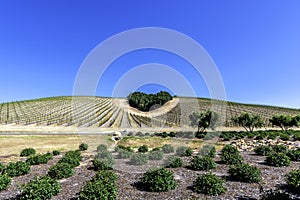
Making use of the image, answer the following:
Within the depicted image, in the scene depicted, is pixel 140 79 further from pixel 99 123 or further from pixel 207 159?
pixel 99 123

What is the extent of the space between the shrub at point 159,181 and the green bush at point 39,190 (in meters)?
4.76

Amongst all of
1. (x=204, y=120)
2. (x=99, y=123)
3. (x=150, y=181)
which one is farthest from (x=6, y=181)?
(x=99, y=123)

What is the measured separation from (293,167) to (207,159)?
658 cm

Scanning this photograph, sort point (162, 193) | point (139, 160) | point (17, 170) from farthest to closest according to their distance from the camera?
1. point (139, 160)
2. point (17, 170)
3. point (162, 193)

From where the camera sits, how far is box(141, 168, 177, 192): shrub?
36.7 ft

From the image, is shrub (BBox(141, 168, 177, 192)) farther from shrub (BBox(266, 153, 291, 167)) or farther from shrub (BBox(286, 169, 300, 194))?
shrub (BBox(266, 153, 291, 167))

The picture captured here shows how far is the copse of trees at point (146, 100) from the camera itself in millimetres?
93262

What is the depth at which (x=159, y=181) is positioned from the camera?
11.3 metres

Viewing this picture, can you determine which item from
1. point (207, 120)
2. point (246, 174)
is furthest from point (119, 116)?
point (246, 174)

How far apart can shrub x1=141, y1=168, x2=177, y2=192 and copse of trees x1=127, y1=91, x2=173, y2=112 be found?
7667cm

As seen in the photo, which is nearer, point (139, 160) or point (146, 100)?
point (139, 160)

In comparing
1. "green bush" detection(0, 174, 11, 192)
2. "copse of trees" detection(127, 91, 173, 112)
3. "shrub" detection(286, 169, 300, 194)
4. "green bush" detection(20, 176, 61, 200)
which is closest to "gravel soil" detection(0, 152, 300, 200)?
"green bush" detection(0, 174, 11, 192)

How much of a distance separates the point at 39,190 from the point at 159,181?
5945mm

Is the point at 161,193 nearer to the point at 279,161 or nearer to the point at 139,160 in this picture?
the point at 139,160
